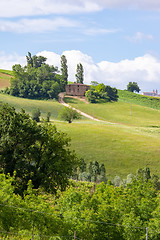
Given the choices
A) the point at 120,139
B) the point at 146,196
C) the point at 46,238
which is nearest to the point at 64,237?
the point at 46,238

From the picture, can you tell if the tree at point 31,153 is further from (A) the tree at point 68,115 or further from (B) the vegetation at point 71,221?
(A) the tree at point 68,115

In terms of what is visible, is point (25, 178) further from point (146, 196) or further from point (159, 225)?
point (159, 225)

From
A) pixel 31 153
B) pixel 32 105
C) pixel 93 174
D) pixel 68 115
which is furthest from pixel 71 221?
pixel 32 105

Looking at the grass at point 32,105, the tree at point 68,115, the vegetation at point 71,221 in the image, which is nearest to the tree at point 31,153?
the vegetation at point 71,221

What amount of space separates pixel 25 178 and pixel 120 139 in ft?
217

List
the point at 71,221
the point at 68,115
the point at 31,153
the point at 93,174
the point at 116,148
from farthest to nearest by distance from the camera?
the point at 68,115
the point at 116,148
the point at 93,174
the point at 31,153
the point at 71,221

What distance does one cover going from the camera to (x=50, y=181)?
56.0m

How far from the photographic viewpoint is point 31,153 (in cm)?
5597

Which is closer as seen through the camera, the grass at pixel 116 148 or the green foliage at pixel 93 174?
the green foliage at pixel 93 174

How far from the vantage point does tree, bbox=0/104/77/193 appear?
5466 centimetres

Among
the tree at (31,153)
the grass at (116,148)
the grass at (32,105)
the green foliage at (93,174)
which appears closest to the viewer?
the tree at (31,153)

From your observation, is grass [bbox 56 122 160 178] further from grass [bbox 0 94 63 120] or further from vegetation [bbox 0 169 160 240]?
grass [bbox 0 94 63 120]

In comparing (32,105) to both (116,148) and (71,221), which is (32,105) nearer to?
(116,148)

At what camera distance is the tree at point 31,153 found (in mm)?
54656
